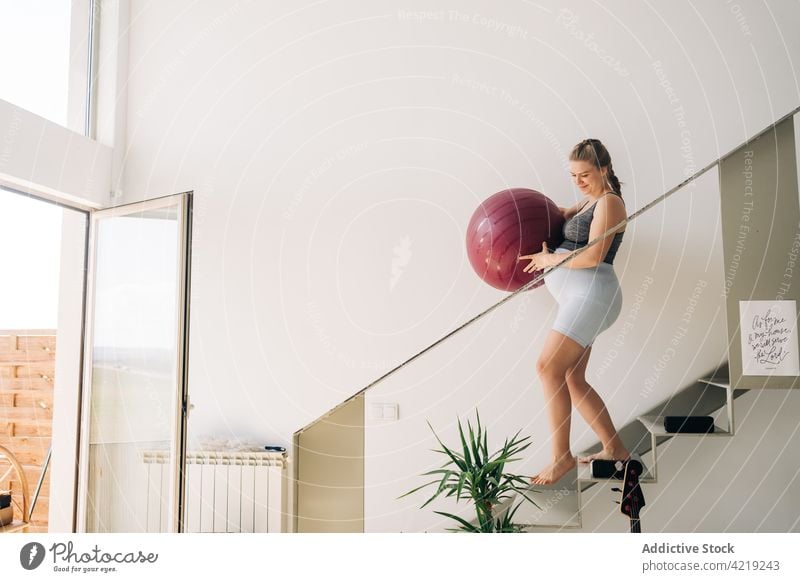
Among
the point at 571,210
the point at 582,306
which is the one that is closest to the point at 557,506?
the point at 582,306

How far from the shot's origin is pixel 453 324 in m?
3.32

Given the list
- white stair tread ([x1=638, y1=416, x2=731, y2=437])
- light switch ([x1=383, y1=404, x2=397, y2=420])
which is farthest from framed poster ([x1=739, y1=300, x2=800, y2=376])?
light switch ([x1=383, y1=404, x2=397, y2=420])

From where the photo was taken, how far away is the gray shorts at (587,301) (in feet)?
9.53

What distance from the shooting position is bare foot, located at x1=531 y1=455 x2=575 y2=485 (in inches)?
111

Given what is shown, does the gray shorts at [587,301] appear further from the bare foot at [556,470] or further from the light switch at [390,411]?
the light switch at [390,411]

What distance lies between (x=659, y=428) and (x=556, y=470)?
0.50 metres

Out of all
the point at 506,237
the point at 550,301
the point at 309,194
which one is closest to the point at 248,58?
the point at 309,194

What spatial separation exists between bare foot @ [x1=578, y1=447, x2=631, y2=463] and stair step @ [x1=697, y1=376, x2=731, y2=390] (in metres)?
0.51

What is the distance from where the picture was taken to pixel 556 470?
287 cm

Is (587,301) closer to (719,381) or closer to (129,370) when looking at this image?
(719,381)

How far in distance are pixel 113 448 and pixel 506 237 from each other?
8.21 ft

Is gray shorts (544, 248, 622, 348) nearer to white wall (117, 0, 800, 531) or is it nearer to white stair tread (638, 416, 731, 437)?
white wall (117, 0, 800, 531)
